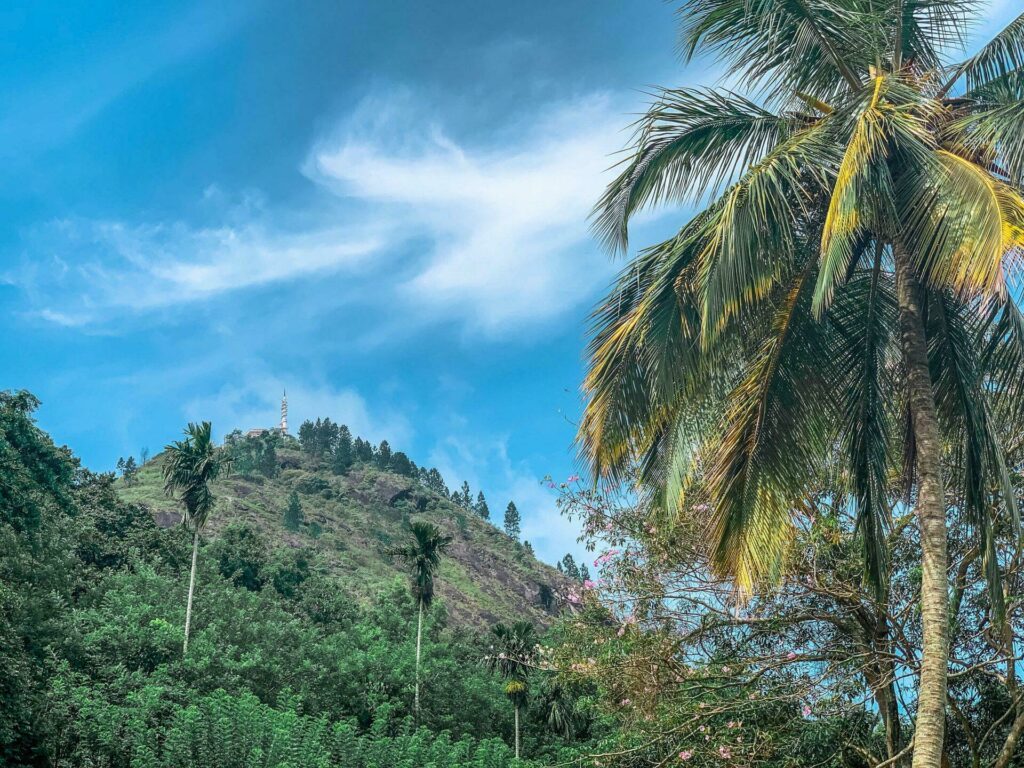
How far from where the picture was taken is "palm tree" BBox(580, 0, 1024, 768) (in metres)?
5.16

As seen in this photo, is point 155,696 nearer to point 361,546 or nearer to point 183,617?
point 183,617

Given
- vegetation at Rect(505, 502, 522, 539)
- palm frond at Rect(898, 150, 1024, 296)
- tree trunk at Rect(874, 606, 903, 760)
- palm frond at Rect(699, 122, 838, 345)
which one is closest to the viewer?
palm frond at Rect(898, 150, 1024, 296)

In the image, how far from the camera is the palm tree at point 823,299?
5.16 m

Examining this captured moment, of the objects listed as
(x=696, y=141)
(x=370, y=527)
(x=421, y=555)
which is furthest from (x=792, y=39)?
(x=370, y=527)

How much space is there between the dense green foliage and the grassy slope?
23269mm

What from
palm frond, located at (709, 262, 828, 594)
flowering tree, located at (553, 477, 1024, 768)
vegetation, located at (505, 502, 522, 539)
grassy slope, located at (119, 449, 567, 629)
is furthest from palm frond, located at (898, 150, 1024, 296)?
vegetation, located at (505, 502, 522, 539)

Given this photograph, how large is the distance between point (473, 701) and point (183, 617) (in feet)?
43.4

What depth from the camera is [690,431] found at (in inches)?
252

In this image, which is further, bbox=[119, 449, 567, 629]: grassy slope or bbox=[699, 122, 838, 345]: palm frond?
bbox=[119, 449, 567, 629]: grassy slope

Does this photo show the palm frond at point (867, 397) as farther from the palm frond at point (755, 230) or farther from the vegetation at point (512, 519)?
the vegetation at point (512, 519)

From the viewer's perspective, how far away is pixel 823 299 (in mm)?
4895

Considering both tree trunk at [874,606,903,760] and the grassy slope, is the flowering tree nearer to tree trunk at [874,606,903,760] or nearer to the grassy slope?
tree trunk at [874,606,903,760]

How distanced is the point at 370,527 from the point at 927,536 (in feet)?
301

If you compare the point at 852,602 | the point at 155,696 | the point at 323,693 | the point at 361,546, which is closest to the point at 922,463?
the point at 852,602
